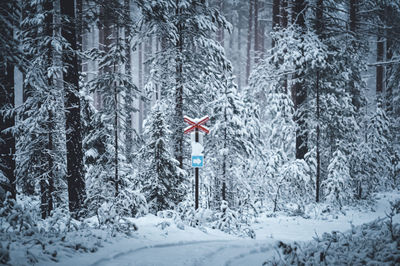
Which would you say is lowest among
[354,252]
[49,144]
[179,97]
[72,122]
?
[354,252]

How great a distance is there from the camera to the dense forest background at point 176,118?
8.32m

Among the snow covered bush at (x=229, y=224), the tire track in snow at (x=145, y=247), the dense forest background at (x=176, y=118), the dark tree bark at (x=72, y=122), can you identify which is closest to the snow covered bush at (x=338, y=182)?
the dense forest background at (x=176, y=118)

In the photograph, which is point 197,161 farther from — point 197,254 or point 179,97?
point 179,97

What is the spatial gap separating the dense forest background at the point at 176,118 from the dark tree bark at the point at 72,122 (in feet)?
0.11

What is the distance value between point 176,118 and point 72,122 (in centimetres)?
476

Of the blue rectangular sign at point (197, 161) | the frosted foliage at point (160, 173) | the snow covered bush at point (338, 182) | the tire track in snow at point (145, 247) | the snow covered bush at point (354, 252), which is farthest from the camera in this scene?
the snow covered bush at point (338, 182)

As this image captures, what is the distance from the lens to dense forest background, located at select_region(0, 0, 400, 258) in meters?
8.32

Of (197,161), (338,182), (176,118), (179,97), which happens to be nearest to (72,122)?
(197,161)

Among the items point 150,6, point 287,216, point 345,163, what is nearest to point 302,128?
point 345,163

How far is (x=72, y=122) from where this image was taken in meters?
8.20

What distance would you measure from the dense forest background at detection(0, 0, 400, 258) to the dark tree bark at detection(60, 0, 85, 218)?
1.3 inches

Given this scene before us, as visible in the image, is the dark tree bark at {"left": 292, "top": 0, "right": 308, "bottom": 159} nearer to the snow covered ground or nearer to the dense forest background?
the dense forest background

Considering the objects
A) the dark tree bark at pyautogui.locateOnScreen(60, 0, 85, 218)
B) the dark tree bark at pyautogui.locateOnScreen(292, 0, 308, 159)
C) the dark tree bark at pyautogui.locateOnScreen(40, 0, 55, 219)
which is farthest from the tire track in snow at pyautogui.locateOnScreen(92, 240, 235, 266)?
the dark tree bark at pyautogui.locateOnScreen(292, 0, 308, 159)

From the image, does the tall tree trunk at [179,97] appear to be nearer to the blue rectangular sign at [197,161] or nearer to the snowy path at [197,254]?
the blue rectangular sign at [197,161]
